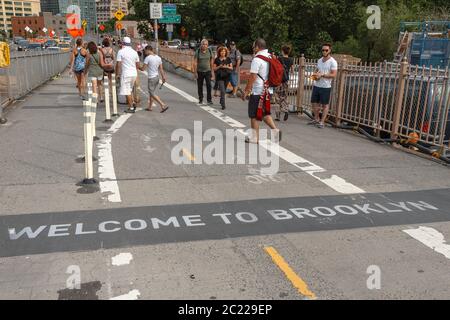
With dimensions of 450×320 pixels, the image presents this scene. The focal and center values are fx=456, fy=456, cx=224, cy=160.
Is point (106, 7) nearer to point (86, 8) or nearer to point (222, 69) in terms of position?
point (86, 8)

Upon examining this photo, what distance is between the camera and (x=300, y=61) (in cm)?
1259

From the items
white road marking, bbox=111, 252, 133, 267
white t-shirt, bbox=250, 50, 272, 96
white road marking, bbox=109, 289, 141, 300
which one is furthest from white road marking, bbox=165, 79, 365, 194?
white road marking, bbox=109, 289, 141, 300

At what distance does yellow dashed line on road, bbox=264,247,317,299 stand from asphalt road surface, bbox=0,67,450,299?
2 cm

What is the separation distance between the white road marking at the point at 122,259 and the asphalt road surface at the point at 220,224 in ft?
0.07

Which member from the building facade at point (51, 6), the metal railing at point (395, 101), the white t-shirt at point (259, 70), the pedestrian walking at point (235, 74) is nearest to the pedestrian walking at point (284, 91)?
the metal railing at point (395, 101)

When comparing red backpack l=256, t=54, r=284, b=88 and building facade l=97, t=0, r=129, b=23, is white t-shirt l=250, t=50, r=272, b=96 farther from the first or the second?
building facade l=97, t=0, r=129, b=23

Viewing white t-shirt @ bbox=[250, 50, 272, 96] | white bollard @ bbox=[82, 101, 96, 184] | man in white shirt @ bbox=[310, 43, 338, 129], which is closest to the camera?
white bollard @ bbox=[82, 101, 96, 184]

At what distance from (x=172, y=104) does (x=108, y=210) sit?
934 cm

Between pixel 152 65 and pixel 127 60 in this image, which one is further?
pixel 152 65

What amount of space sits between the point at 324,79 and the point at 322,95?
1.23ft

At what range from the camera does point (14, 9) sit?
176 meters

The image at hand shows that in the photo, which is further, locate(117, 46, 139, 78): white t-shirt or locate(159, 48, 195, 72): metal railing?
locate(159, 48, 195, 72): metal railing

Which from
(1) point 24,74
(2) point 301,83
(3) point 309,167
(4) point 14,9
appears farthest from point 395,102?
(4) point 14,9

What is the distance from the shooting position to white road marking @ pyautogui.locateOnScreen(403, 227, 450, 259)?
4426mm
